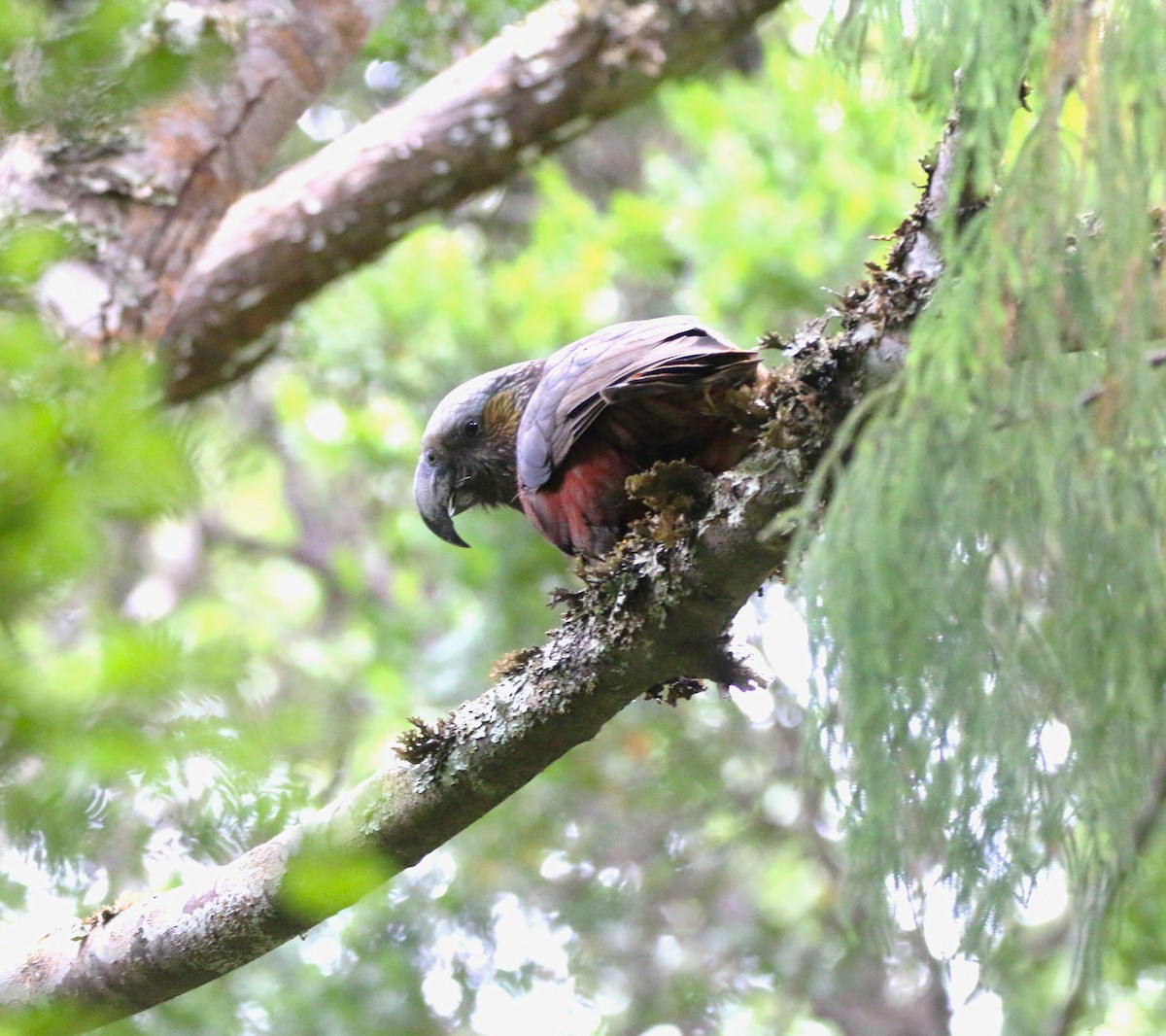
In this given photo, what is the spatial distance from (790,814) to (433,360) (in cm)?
317

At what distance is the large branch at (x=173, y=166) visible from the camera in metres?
4.07

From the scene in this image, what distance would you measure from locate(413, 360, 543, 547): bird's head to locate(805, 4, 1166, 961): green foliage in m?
2.31

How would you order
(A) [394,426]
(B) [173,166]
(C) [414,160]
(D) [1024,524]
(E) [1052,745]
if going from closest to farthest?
(D) [1024,524], (E) [1052,745], (B) [173,166], (C) [414,160], (A) [394,426]

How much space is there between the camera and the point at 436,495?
12.5ft

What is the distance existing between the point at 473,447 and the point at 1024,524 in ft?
8.41

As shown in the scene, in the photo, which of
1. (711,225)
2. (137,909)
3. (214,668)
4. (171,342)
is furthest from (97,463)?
(711,225)

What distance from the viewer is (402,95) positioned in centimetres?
609

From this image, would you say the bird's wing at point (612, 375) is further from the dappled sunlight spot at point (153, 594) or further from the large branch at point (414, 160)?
the dappled sunlight spot at point (153, 594)

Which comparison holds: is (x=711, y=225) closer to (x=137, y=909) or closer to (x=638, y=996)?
(x=638, y=996)

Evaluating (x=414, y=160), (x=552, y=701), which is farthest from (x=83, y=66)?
(x=414, y=160)

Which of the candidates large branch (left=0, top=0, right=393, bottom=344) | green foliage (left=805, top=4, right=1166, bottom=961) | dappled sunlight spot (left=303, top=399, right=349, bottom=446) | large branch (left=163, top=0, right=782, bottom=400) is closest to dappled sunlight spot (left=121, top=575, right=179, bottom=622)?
dappled sunlight spot (left=303, top=399, right=349, bottom=446)

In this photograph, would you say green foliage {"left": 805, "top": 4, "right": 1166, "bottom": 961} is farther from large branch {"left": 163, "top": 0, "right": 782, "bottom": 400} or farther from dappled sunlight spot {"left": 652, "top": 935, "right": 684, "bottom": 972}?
dappled sunlight spot {"left": 652, "top": 935, "right": 684, "bottom": 972}

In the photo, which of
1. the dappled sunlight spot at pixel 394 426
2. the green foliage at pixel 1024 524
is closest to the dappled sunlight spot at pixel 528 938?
the dappled sunlight spot at pixel 394 426

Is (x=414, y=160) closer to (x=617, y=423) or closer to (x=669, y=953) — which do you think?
(x=617, y=423)
